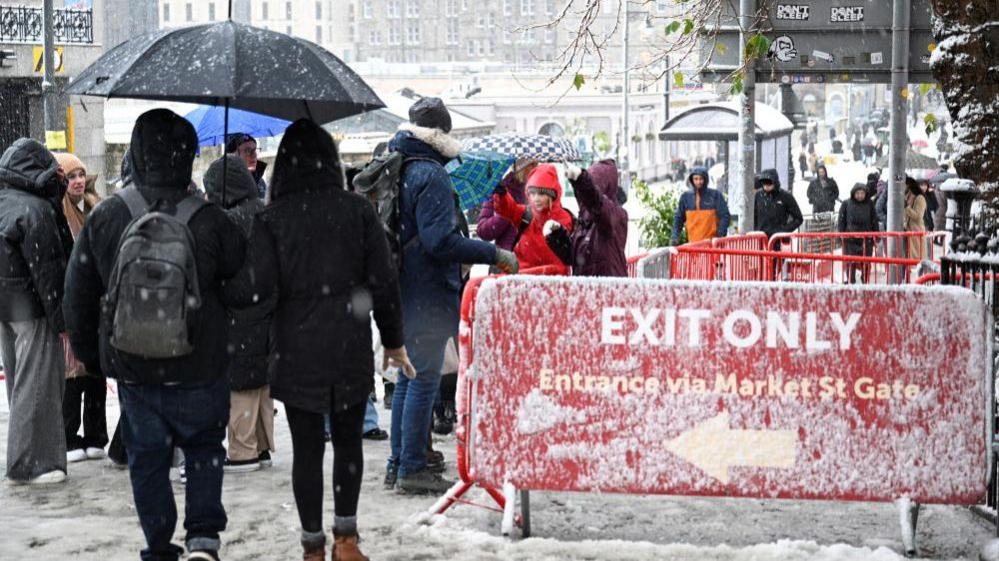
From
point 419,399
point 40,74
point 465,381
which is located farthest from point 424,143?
point 40,74

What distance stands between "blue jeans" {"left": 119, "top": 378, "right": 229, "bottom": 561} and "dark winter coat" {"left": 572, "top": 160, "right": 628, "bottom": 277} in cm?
351

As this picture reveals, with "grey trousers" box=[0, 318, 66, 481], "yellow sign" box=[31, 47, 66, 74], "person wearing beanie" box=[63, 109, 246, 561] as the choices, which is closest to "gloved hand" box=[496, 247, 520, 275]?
"person wearing beanie" box=[63, 109, 246, 561]

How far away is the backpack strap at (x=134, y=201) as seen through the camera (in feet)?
19.1

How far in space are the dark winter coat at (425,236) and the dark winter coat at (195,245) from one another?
1.68 m

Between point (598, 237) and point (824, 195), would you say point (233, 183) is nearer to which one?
point (598, 237)

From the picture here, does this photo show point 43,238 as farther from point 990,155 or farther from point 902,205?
point 902,205

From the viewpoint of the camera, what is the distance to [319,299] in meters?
5.91

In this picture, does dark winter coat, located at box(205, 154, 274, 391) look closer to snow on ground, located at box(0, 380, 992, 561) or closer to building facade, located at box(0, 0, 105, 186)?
snow on ground, located at box(0, 380, 992, 561)

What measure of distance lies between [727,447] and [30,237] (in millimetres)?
3668

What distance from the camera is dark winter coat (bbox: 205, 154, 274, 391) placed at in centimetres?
780

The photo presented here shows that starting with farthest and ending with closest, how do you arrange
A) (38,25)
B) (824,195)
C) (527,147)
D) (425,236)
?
(38,25) → (824,195) → (527,147) → (425,236)

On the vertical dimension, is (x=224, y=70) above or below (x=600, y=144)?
below

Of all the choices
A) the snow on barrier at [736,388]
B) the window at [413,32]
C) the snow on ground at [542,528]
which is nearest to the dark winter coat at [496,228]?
the snow on ground at [542,528]

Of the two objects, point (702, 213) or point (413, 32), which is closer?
point (702, 213)
